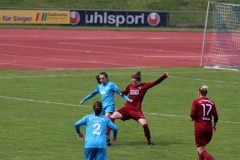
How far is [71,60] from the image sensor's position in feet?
121

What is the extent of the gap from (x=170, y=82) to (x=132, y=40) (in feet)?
72.2

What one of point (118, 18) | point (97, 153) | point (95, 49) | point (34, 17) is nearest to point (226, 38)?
point (95, 49)

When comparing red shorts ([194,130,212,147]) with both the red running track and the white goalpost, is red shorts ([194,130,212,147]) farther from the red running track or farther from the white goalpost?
the white goalpost

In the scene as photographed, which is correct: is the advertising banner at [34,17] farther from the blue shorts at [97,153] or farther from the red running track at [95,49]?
the blue shorts at [97,153]

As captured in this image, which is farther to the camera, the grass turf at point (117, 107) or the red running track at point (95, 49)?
the red running track at point (95, 49)

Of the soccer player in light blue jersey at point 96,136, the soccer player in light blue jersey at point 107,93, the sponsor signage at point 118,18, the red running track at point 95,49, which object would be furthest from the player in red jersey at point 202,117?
the sponsor signage at point 118,18

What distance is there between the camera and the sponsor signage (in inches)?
2290

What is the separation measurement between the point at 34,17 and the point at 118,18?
7.72 metres

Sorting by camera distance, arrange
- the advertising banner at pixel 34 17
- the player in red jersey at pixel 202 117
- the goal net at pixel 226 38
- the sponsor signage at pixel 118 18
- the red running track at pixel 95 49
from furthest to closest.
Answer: the sponsor signage at pixel 118 18
the advertising banner at pixel 34 17
the goal net at pixel 226 38
the red running track at pixel 95 49
the player in red jersey at pixel 202 117

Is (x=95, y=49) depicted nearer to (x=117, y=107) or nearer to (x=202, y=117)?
(x=117, y=107)

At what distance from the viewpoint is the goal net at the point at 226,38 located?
3627 cm

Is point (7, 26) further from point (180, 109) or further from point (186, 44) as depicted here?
point (180, 109)

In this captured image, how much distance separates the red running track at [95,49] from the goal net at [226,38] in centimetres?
135

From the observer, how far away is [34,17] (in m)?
57.1
